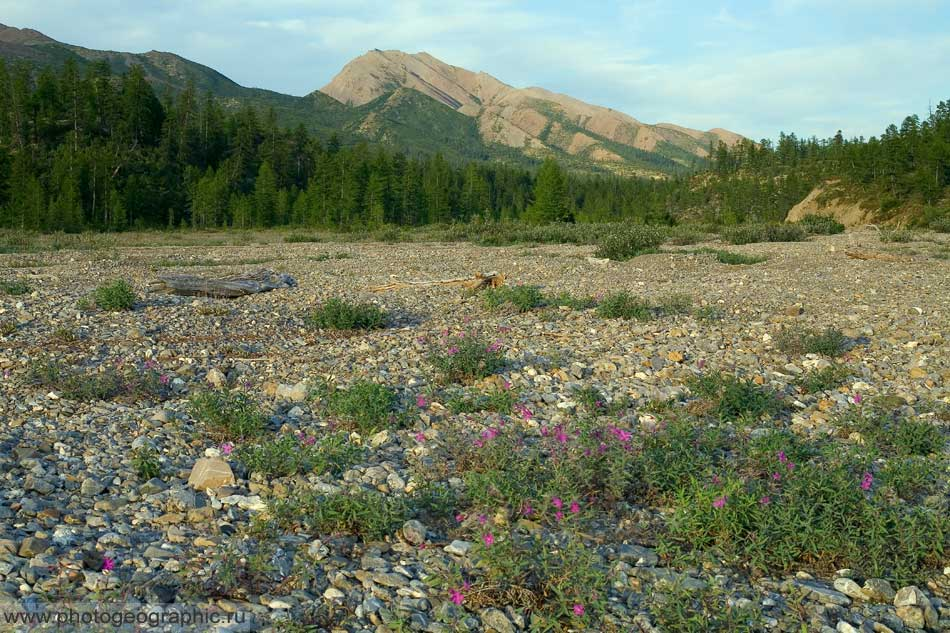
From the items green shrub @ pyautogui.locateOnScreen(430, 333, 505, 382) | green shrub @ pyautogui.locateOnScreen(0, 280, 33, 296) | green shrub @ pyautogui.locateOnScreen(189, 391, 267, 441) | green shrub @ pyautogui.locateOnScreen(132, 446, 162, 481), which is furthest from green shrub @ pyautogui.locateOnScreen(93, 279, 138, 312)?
green shrub @ pyautogui.locateOnScreen(132, 446, 162, 481)

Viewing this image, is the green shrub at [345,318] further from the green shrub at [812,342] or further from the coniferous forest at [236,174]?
the coniferous forest at [236,174]

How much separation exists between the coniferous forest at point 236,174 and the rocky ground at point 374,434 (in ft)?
135

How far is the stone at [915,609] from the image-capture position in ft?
11.6

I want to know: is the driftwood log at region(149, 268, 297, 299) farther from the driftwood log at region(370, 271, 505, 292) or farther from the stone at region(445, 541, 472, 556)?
the stone at region(445, 541, 472, 556)

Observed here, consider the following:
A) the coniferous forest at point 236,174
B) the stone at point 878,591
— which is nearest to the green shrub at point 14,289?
the stone at point 878,591

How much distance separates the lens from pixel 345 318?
10.3m

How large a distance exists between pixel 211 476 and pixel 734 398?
474cm

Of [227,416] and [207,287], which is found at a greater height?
[207,287]

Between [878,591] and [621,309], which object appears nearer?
[878,591]

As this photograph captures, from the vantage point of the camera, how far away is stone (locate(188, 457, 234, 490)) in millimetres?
5047

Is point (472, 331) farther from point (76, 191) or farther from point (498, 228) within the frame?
point (76, 191)

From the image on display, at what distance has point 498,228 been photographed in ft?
119

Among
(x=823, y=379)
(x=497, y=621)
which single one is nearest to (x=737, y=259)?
(x=823, y=379)

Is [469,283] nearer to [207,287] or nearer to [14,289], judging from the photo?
[207,287]
